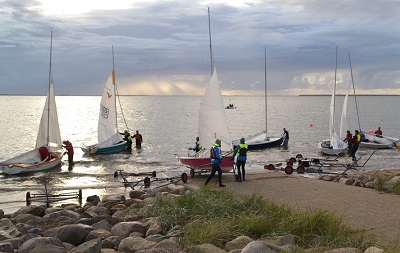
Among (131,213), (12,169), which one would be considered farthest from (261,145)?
(131,213)

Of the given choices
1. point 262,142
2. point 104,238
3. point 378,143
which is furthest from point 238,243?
point 378,143

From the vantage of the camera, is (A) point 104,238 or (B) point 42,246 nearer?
(B) point 42,246

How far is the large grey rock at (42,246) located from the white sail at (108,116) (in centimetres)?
2914

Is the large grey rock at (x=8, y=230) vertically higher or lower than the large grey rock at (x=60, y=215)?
lower

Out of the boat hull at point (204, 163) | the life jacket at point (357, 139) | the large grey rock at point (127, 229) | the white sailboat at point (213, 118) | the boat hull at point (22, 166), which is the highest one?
the white sailboat at point (213, 118)

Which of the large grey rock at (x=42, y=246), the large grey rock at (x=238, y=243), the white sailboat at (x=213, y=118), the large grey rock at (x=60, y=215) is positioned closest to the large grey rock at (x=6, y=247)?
the large grey rock at (x=42, y=246)

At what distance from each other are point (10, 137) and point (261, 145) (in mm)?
32717

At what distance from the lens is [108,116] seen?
38.1 meters

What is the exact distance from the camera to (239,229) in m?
9.39

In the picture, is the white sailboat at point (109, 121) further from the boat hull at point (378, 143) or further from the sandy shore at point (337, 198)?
the boat hull at point (378, 143)

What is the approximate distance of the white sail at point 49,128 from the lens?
30656 mm

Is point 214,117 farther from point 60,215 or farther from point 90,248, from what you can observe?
point 90,248

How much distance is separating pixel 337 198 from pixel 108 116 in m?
26.7

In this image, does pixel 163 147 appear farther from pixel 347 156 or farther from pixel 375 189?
pixel 375 189
